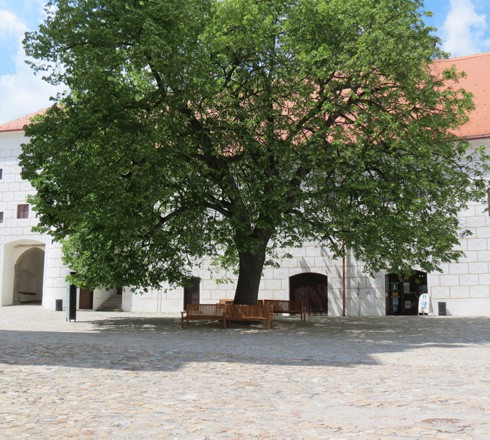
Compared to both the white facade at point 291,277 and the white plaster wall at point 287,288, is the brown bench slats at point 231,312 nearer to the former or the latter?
the white facade at point 291,277

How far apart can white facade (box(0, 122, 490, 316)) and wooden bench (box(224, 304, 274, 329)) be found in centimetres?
537

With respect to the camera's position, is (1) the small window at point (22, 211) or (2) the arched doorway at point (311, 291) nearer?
(2) the arched doorway at point (311, 291)

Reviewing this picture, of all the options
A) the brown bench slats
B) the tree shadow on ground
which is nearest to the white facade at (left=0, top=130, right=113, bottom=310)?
the tree shadow on ground

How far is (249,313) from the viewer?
1822 cm

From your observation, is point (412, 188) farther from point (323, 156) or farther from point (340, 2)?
point (340, 2)

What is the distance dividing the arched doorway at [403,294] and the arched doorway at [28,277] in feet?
72.4

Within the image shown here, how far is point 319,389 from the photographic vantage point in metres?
7.66

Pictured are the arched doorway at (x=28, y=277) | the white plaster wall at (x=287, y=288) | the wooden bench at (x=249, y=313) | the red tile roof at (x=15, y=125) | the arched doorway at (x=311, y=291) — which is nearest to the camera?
the wooden bench at (x=249, y=313)

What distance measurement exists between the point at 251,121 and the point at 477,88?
51.8 feet

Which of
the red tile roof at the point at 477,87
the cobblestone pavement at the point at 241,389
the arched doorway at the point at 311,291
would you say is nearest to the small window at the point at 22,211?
the red tile roof at the point at 477,87

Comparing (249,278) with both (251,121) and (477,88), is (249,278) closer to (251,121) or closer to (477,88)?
(251,121)

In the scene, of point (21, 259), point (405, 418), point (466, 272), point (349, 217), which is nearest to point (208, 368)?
point (405, 418)

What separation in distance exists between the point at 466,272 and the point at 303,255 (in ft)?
24.1

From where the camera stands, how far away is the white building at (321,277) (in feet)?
83.4
